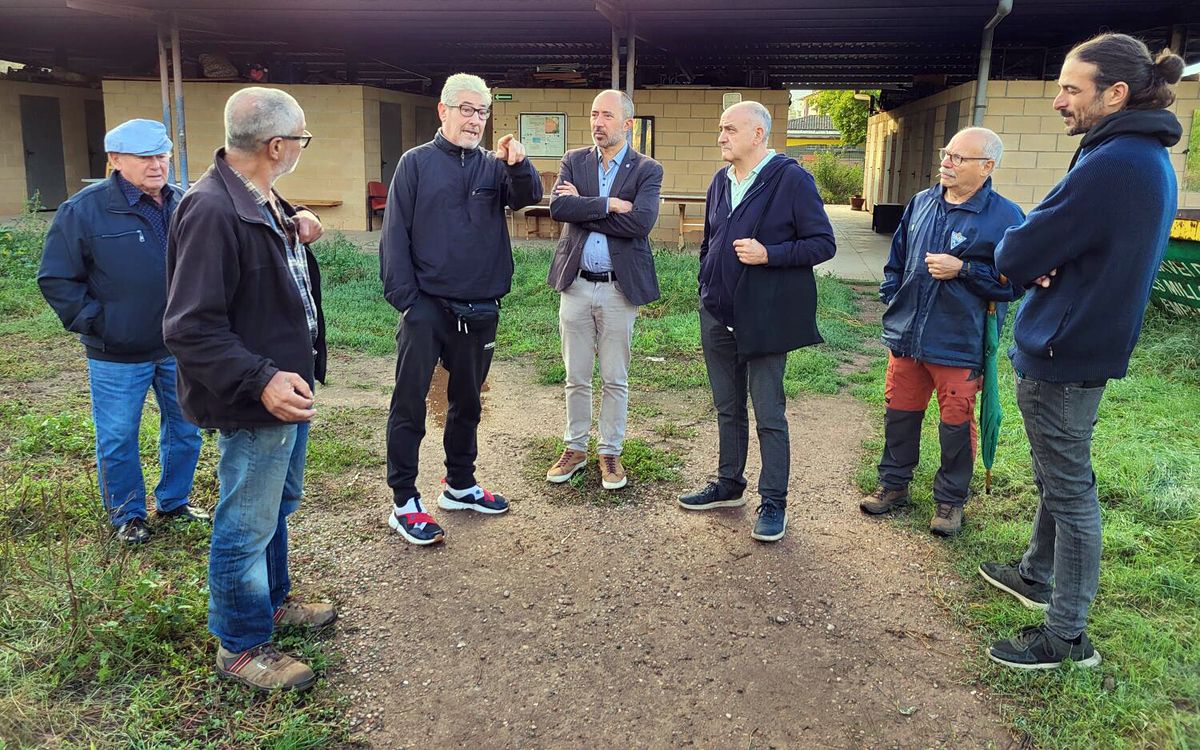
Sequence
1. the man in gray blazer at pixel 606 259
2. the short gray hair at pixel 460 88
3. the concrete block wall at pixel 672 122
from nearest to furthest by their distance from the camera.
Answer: the short gray hair at pixel 460 88 → the man in gray blazer at pixel 606 259 → the concrete block wall at pixel 672 122

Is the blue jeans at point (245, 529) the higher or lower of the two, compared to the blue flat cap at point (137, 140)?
lower

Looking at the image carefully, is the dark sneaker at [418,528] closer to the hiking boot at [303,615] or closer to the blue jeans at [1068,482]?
the hiking boot at [303,615]

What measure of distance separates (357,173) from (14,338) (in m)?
9.05

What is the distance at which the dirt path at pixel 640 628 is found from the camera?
2676mm

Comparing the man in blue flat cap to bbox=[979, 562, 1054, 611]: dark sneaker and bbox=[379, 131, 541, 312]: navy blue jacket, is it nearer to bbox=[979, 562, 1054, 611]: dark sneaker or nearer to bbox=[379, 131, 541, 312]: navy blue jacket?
bbox=[379, 131, 541, 312]: navy blue jacket

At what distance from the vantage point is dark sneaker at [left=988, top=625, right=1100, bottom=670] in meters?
2.89

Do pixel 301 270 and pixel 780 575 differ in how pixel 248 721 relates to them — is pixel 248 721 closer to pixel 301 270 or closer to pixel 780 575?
pixel 301 270

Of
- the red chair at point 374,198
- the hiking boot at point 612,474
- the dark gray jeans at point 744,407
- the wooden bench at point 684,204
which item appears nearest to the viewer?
the dark gray jeans at point 744,407

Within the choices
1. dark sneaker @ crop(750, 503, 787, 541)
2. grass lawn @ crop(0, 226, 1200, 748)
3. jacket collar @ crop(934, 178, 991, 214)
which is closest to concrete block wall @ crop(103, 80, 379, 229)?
grass lawn @ crop(0, 226, 1200, 748)

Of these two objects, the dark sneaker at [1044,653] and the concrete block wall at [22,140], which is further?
the concrete block wall at [22,140]

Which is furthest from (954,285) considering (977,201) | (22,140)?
(22,140)

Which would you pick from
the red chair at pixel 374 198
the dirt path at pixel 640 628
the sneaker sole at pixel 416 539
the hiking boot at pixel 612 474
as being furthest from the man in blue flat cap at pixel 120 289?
Result: the red chair at pixel 374 198

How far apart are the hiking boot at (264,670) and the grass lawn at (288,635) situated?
0.12 feet

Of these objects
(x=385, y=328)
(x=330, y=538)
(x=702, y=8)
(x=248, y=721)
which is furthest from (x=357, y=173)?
(x=248, y=721)
